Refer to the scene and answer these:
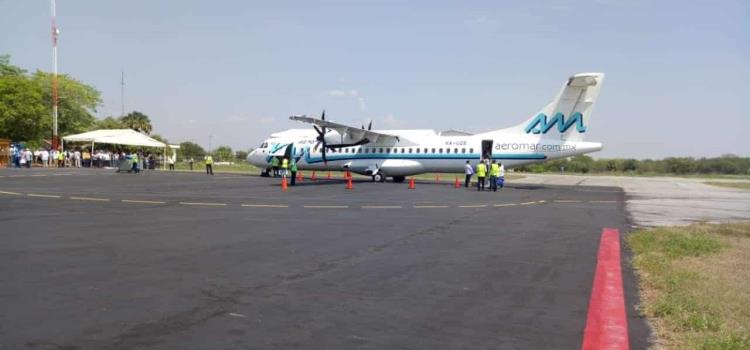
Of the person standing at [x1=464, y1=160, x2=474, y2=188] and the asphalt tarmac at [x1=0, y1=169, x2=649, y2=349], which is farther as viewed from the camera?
the person standing at [x1=464, y1=160, x2=474, y2=188]

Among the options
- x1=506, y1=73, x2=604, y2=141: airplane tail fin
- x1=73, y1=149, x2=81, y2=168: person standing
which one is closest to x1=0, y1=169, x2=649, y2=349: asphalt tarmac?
x1=506, y1=73, x2=604, y2=141: airplane tail fin

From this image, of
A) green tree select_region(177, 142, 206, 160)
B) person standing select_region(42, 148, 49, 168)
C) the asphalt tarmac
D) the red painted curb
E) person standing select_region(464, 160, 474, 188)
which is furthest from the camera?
green tree select_region(177, 142, 206, 160)

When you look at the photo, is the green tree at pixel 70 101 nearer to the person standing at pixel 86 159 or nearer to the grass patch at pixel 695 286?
the person standing at pixel 86 159

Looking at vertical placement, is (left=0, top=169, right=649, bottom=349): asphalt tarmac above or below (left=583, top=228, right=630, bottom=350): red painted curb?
above

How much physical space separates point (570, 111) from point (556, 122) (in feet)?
2.93

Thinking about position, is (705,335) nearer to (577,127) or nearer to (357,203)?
(357,203)

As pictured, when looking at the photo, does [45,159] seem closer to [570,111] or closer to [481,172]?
[481,172]

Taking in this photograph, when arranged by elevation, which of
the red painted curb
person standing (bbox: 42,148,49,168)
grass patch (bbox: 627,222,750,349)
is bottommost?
the red painted curb

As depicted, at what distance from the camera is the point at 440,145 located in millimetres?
33781

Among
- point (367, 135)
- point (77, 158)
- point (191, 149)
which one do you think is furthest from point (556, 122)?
point (191, 149)

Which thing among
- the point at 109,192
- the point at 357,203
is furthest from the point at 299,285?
the point at 109,192

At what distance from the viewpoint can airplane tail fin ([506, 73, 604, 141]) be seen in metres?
28.8

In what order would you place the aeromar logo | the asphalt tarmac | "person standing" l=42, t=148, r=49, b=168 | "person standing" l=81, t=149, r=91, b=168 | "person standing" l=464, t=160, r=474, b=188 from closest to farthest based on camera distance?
the asphalt tarmac
the aeromar logo
"person standing" l=464, t=160, r=474, b=188
"person standing" l=42, t=148, r=49, b=168
"person standing" l=81, t=149, r=91, b=168

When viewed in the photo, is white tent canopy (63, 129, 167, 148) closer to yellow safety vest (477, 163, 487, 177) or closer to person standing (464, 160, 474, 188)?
person standing (464, 160, 474, 188)
